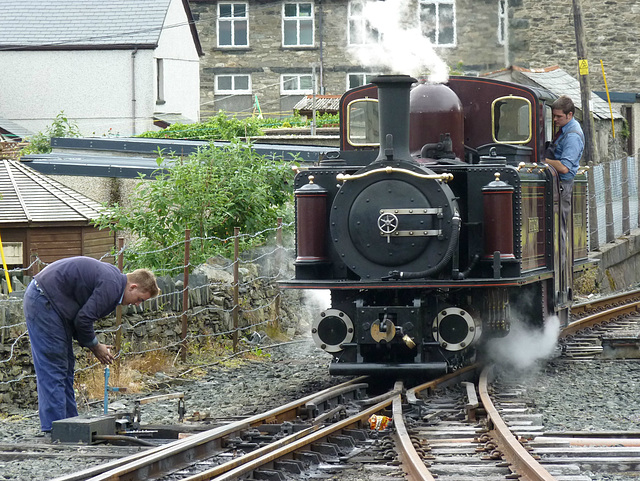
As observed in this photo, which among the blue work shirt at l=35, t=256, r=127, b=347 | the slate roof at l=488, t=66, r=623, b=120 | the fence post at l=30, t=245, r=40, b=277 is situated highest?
the slate roof at l=488, t=66, r=623, b=120

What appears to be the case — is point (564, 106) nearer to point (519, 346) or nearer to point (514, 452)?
point (519, 346)

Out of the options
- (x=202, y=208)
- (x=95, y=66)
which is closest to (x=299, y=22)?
(x=95, y=66)

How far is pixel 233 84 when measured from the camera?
43.0 meters

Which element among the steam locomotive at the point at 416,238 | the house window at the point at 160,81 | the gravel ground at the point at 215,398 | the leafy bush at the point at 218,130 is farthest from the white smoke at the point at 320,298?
the house window at the point at 160,81

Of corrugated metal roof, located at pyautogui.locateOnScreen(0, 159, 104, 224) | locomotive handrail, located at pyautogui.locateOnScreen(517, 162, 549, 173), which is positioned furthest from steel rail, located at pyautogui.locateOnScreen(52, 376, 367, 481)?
corrugated metal roof, located at pyautogui.locateOnScreen(0, 159, 104, 224)

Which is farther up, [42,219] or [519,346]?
[42,219]

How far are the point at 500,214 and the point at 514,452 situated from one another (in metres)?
3.32

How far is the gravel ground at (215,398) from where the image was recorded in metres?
6.55

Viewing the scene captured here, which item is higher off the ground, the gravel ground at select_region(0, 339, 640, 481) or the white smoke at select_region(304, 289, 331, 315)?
the white smoke at select_region(304, 289, 331, 315)

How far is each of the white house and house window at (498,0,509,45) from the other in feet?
82.2

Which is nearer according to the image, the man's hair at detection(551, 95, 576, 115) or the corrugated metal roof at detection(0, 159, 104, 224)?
the man's hair at detection(551, 95, 576, 115)

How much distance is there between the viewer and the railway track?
20.4ft

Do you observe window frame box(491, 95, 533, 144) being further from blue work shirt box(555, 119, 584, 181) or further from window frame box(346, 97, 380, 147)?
window frame box(346, 97, 380, 147)

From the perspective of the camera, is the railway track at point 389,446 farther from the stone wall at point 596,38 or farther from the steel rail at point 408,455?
the stone wall at point 596,38
